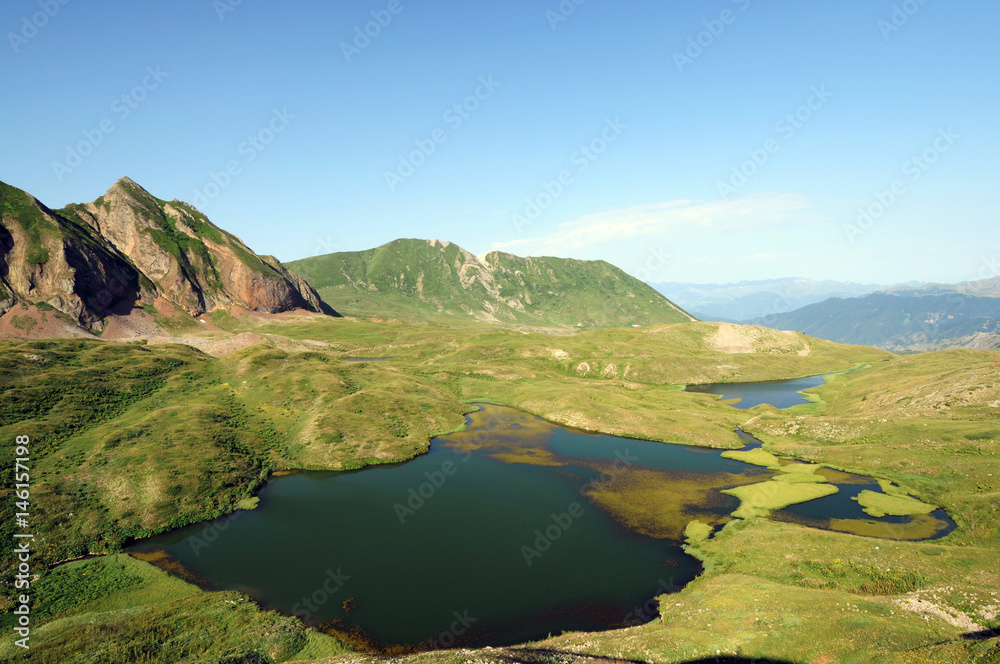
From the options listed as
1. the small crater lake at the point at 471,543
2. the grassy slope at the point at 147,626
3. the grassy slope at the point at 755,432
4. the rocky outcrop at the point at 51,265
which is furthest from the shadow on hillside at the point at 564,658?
the rocky outcrop at the point at 51,265

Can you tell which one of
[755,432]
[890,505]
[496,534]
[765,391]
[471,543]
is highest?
[471,543]

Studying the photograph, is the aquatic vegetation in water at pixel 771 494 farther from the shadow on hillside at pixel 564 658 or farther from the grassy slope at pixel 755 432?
the shadow on hillside at pixel 564 658

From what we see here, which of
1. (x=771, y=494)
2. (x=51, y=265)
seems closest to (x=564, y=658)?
(x=771, y=494)

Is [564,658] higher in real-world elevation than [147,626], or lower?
lower

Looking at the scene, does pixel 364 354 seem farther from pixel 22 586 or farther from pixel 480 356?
pixel 22 586

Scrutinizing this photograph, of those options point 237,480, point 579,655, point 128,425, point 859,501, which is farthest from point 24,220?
point 859,501

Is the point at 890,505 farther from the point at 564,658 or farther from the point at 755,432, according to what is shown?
the point at 564,658
